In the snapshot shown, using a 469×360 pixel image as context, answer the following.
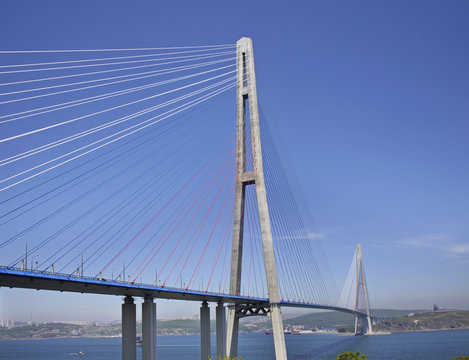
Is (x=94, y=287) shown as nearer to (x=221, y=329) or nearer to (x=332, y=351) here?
(x=221, y=329)

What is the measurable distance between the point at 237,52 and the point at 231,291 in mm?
21985

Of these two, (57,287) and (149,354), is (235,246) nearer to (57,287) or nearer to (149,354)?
(149,354)

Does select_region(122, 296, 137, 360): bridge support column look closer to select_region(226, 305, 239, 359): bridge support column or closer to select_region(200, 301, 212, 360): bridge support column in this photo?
select_region(200, 301, 212, 360): bridge support column

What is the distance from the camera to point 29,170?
2283 cm

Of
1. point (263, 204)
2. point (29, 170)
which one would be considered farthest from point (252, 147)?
point (29, 170)

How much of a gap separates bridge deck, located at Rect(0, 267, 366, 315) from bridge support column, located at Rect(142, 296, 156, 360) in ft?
2.56

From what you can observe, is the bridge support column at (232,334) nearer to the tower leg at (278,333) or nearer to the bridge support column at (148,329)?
the tower leg at (278,333)

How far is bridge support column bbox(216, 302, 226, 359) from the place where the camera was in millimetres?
44188

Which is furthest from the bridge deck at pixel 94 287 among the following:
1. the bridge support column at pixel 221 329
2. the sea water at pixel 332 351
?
the sea water at pixel 332 351

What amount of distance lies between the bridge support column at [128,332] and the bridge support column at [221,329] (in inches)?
442

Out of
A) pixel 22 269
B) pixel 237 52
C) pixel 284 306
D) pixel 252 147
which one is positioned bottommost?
pixel 284 306

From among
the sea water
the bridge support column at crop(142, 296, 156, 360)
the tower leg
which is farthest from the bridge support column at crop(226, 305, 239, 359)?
the bridge support column at crop(142, 296, 156, 360)

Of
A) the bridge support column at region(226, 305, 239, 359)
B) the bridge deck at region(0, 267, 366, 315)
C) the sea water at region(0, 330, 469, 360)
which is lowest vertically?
the sea water at region(0, 330, 469, 360)

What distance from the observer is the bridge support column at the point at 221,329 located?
4419cm
